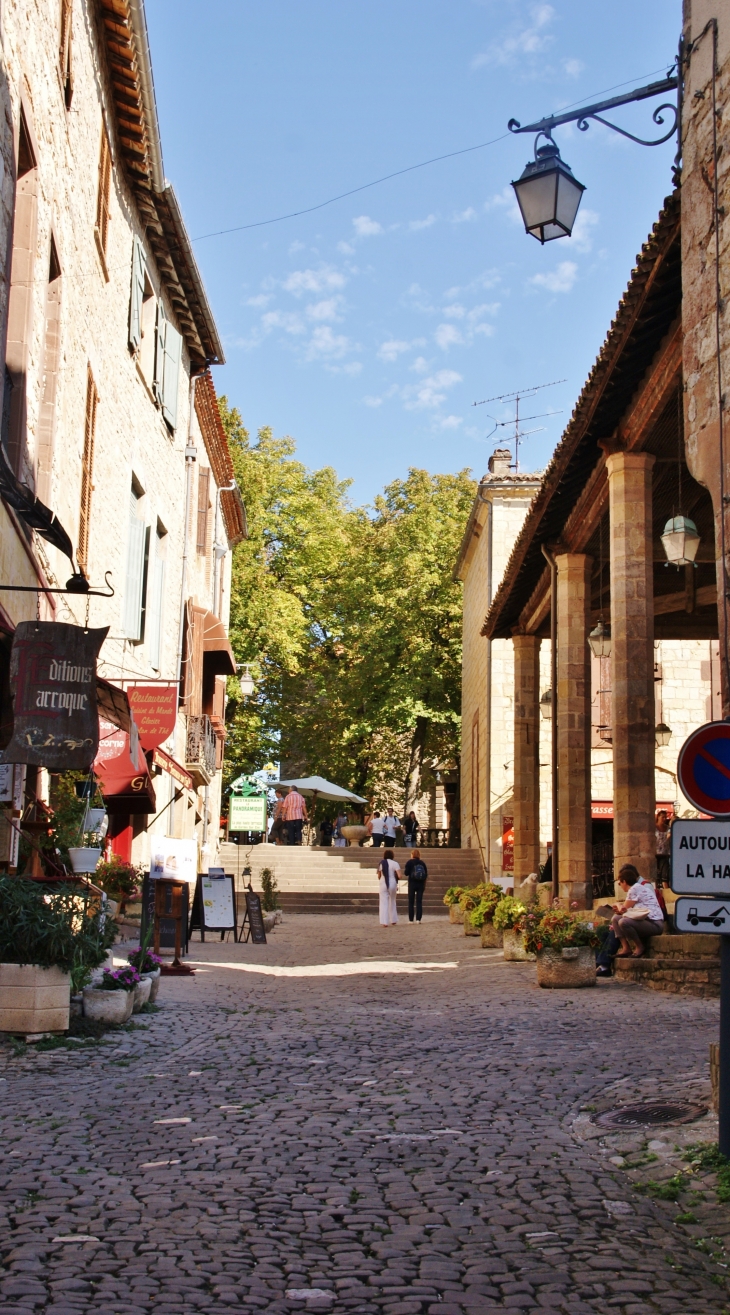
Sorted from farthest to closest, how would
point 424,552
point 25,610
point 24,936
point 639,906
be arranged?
1. point 424,552
2. point 639,906
3. point 25,610
4. point 24,936

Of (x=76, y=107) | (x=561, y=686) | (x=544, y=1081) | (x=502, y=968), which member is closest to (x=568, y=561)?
(x=561, y=686)

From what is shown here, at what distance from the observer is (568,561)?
1834cm

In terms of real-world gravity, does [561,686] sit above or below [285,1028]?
above

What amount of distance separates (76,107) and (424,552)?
28.9m

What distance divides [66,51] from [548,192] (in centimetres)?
667

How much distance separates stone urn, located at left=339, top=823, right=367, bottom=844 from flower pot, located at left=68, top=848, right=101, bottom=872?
1094 inches

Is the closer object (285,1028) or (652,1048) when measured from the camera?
(652,1048)

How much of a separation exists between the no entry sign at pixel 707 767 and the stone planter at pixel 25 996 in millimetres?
4464

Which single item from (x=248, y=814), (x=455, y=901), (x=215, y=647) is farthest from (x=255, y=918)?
(x=248, y=814)

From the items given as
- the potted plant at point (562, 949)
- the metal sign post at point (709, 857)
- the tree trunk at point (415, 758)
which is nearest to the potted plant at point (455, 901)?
the potted plant at point (562, 949)

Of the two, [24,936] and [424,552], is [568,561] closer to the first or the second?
[24,936]

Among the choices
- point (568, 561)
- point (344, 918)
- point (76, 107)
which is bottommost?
point (344, 918)

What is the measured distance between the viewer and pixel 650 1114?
6.34 m

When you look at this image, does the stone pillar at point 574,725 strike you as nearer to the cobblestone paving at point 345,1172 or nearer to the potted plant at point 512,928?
the potted plant at point 512,928
